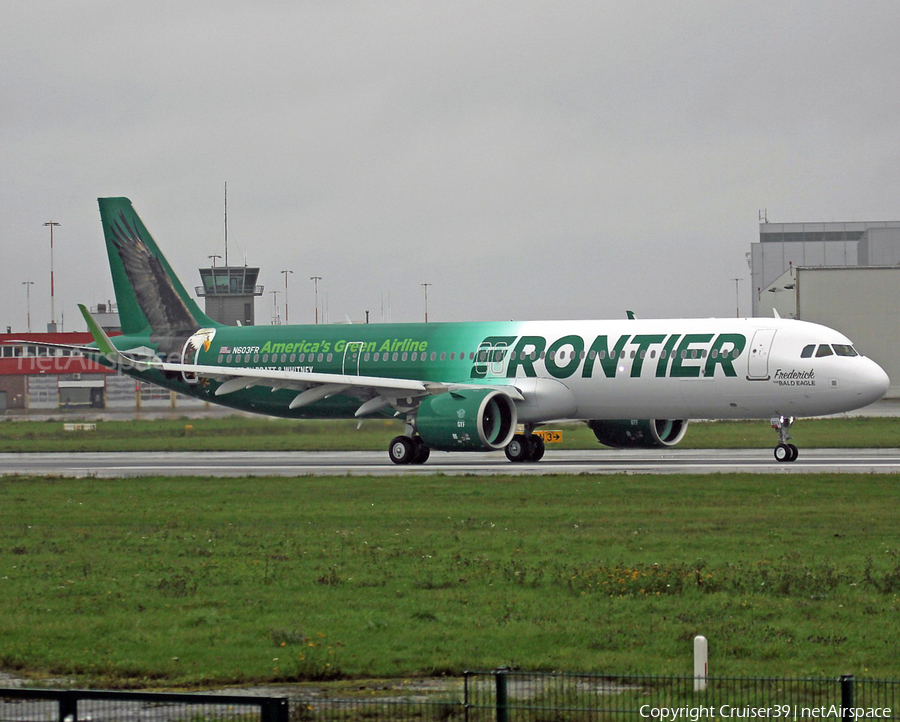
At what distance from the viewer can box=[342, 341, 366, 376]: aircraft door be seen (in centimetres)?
4656

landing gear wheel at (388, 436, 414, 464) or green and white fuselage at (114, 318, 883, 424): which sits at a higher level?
green and white fuselage at (114, 318, 883, 424)

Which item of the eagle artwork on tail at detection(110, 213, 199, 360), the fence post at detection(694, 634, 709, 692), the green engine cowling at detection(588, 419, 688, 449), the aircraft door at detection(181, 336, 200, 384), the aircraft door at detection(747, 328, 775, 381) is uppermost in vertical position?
the eagle artwork on tail at detection(110, 213, 199, 360)

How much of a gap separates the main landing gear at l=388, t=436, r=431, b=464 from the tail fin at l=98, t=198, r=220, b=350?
1240 cm

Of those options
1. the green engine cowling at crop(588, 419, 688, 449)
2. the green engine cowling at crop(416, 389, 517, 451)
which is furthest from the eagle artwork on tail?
the green engine cowling at crop(588, 419, 688, 449)

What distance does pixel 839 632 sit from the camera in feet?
47.4

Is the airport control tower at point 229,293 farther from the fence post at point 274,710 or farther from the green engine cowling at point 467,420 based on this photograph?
the fence post at point 274,710

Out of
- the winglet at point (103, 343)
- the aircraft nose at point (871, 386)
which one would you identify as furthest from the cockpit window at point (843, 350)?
the winglet at point (103, 343)

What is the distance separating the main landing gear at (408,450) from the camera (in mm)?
43000

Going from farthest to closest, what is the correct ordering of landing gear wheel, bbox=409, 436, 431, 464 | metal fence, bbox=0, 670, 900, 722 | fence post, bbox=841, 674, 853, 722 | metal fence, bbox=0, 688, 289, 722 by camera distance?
landing gear wheel, bbox=409, 436, 431, 464, metal fence, bbox=0, 670, 900, 722, fence post, bbox=841, 674, 853, 722, metal fence, bbox=0, 688, 289, 722

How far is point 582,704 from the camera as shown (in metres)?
11.5

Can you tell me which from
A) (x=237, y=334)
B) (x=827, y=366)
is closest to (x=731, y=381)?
(x=827, y=366)

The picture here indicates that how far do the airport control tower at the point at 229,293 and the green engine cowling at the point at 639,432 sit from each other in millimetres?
57279

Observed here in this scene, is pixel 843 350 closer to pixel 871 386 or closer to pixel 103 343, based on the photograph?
pixel 871 386

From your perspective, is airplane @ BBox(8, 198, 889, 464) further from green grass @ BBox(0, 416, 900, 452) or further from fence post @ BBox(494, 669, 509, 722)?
fence post @ BBox(494, 669, 509, 722)
